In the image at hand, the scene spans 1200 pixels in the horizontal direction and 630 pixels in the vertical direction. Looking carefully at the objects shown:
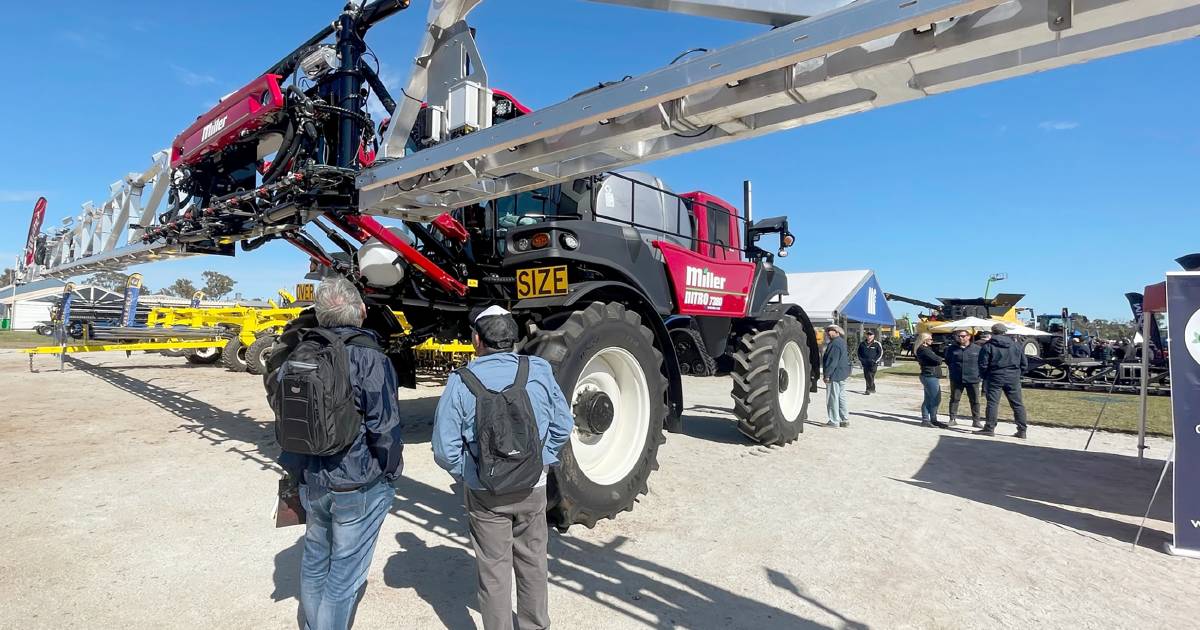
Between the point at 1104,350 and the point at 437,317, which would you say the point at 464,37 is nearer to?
the point at 437,317

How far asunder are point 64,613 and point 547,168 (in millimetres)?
3285

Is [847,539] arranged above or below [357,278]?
below

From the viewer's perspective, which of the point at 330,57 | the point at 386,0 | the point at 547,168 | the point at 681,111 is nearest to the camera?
the point at 681,111

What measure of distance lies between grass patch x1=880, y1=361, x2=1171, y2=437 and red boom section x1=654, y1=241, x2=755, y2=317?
5196 mm

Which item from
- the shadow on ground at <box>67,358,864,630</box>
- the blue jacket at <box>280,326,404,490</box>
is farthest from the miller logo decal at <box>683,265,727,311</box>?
the blue jacket at <box>280,326,404,490</box>

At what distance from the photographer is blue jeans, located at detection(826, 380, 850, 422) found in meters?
8.52

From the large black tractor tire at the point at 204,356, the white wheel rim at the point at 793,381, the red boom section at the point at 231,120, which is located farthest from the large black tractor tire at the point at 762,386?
the large black tractor tire at the point at 204,356

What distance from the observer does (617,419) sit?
14.8ft

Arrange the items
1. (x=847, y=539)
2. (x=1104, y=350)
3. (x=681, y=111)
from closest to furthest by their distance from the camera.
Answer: (x=681, y=111) < (x=847, y=539) < (x=1104, y=350)

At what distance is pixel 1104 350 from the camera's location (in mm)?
18328

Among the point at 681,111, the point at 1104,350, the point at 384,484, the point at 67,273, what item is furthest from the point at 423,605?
the point at 1104,350

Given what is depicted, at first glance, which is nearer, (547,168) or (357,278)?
(547,168)

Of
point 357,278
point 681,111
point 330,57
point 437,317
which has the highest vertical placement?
point 330,57

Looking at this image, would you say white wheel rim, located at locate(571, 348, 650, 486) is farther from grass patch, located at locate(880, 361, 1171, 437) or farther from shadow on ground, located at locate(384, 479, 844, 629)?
grass patch, located at locate(880, 361, 1171, 437)
